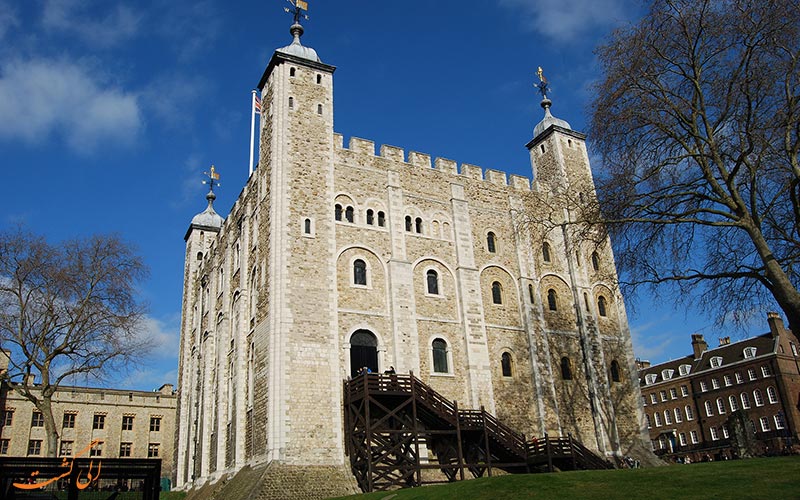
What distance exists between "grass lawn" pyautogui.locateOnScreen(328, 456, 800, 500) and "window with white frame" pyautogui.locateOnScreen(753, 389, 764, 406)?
43.8m

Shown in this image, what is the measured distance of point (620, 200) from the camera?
669 inches

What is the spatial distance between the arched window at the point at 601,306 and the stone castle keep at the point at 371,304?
111mm

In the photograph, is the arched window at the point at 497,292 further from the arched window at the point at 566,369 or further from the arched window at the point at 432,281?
the arched window at the point at 566,369

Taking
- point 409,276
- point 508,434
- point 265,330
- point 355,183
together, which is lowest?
point 508,434

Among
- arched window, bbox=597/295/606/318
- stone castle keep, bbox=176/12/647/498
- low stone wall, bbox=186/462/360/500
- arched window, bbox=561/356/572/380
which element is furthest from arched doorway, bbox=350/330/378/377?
arched window, bbox=597/295/606/318

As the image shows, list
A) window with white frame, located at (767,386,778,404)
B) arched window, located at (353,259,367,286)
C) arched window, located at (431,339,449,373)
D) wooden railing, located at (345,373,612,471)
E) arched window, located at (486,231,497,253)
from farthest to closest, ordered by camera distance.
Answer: window with white frame, located at (767,386,778,404) → arched window, located at (486,231,497,253) → arched window, located at (431,339,449,373) → arched window, located at (353,259,367,286) → wooden railing, located at (345,373,612,471)

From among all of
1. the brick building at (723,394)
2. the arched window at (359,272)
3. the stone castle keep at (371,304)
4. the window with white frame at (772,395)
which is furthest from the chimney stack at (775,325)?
the arched window at (359,272)

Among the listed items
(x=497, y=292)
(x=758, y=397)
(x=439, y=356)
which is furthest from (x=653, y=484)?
(x=758, y=397)

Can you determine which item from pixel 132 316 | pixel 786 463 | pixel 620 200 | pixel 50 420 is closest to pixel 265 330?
pixel 132 316

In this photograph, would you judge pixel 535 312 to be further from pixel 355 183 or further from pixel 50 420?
pixel 50 420

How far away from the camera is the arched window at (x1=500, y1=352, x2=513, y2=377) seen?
28.1 meters

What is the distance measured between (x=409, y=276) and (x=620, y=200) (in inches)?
466

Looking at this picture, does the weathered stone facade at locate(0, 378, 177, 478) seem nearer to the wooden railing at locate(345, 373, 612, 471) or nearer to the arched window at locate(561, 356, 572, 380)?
the wooden railing at locate(345, 373, 612, 471)

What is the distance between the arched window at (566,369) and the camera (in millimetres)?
29656
